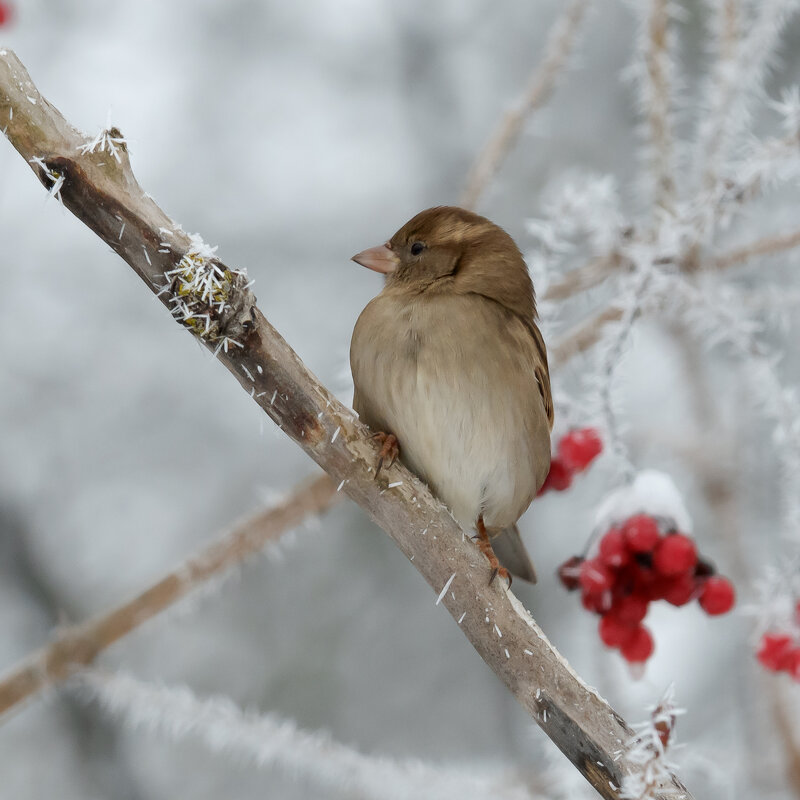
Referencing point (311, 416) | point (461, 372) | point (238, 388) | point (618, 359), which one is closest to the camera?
point (311, 416)

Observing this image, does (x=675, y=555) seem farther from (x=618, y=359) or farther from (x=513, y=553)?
(x=513, y=553)

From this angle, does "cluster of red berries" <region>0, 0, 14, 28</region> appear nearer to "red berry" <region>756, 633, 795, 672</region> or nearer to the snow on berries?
the snow on berries

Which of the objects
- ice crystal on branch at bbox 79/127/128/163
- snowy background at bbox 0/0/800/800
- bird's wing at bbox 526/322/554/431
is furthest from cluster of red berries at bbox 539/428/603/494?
snowy background at bbox 0/0/800/800

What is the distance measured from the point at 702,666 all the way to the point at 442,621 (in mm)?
1501

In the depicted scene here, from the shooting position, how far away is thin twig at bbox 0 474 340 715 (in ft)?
6.15

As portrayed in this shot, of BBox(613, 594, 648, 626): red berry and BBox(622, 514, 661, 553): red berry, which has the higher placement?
BBox(622, 514, 661, 553): red berry

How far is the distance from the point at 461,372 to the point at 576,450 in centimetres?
30

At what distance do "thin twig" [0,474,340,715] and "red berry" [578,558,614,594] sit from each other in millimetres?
533

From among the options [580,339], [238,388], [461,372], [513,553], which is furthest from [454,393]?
[238,388]

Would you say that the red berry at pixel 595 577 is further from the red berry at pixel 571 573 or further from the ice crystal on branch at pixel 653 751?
the ice crystal on branch at pixel 653 751

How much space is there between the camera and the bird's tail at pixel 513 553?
2.31 meters

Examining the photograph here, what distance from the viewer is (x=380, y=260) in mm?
2217

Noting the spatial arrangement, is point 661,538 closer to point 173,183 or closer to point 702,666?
point 702,666

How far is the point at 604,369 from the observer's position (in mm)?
1712
